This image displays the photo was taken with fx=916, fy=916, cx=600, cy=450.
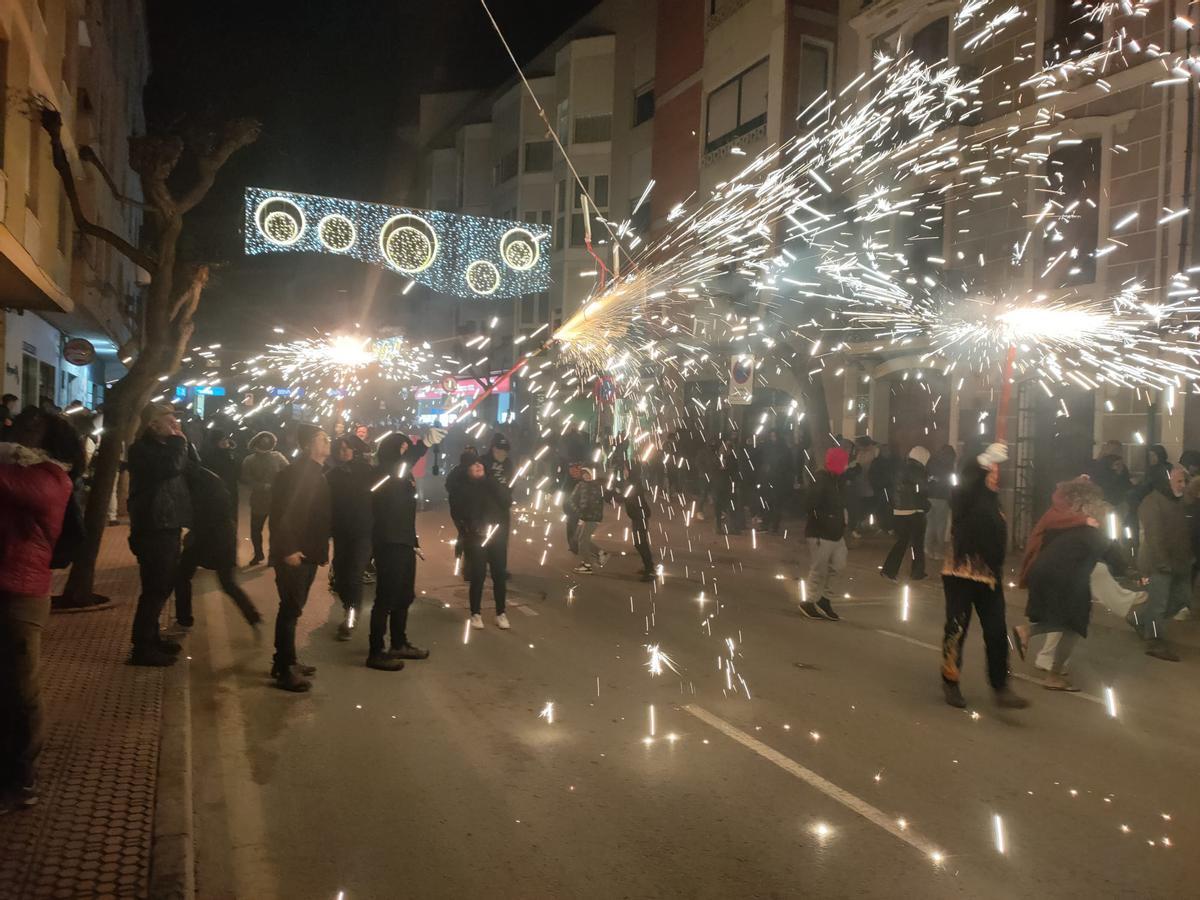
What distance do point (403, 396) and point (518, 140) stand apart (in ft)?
57.7

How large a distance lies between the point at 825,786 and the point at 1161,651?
17.5ft

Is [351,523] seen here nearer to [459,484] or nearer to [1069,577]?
[459,484]

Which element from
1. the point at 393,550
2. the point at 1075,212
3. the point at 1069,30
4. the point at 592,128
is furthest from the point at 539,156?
the point at 393,550

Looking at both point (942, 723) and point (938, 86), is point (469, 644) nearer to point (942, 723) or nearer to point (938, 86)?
point (942, 723)

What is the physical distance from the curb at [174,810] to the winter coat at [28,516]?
1127 mm

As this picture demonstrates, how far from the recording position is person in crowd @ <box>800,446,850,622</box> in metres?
9.63

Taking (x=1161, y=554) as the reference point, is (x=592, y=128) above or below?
above

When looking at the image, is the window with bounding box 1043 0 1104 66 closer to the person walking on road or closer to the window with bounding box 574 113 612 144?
the person walking on road

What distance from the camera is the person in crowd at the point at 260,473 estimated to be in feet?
37.8

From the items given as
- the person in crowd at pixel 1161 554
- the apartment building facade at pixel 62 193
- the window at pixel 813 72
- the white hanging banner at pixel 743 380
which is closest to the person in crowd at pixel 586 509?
the white hanging banner at pixel 743 380

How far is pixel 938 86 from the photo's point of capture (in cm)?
1808

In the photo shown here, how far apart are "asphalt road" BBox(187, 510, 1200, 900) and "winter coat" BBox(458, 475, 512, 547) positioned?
944 mm

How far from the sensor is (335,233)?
50.6ft

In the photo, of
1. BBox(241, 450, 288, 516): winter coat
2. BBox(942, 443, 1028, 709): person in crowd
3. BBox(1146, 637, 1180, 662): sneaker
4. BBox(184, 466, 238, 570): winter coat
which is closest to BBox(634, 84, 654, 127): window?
BBox(241, 450, 288, 516): winter coat
